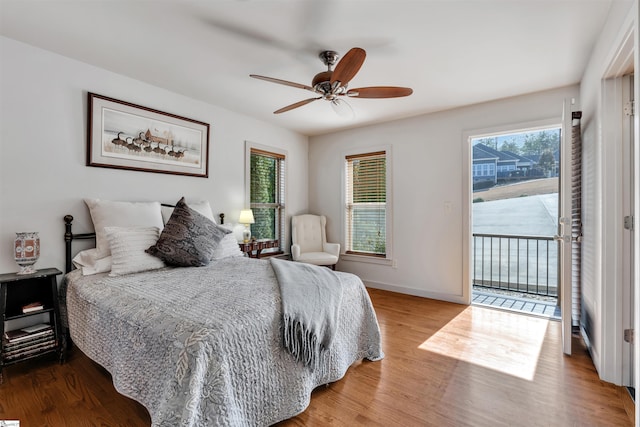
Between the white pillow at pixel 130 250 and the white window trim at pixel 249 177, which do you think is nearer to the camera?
the white pillow at pixel 130 250

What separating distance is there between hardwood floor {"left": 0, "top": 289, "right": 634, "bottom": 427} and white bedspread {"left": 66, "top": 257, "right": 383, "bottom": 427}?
224 millimetres

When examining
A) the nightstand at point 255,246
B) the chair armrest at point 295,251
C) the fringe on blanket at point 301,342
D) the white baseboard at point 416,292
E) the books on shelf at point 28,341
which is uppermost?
the nightstand at point 255,246

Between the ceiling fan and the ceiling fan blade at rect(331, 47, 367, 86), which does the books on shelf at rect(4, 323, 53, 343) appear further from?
the ceiling fan blade at rect(331, 47, 367, 86)

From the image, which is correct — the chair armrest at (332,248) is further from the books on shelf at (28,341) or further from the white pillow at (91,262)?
the books on shelf at (28,341)

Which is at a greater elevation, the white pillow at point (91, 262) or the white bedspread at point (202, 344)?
the white pillow at point (91, 262)

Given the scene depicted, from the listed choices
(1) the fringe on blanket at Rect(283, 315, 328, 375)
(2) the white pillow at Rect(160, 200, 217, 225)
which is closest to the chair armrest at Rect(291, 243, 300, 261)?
(2) the white pillow at Rect(160, 200, 217, 225)

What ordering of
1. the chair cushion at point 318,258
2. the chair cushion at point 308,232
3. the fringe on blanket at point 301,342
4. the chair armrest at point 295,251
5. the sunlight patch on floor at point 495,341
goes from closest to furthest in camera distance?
the fringe on blanket at point 301,342, the sunlight patch on floor at point 495,341, the chair cushion at point 318,258, the chair armrest at point 295,251, the chair cushion at point 308,232

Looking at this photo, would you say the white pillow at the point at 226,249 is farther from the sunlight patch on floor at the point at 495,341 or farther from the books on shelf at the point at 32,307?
the sunlight patch on floor at the point at 495,341

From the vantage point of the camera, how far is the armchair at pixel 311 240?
4.40 metres

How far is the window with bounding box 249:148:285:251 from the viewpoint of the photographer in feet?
14.1

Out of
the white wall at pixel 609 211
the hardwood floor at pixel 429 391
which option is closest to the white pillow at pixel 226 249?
the hardwood floor at pixel 429 391

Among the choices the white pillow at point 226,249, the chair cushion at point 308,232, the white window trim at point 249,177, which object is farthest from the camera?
the chair cushion at point 308,232

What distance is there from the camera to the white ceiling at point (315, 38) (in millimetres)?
1929

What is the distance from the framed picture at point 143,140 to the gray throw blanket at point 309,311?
1.97 metres
